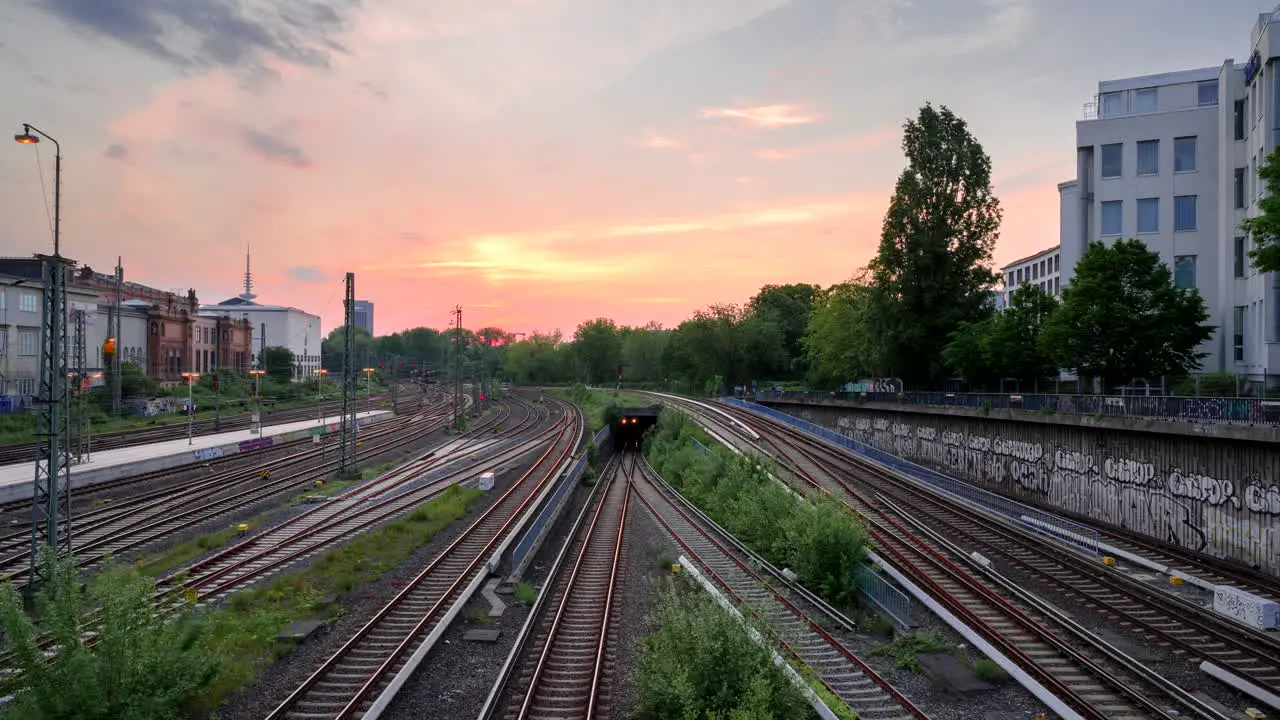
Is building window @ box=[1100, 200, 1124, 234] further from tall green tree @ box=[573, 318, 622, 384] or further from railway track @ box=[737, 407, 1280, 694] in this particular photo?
tall green tree @ box=[573, 318, 622, 384]

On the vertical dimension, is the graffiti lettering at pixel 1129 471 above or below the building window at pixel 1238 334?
below

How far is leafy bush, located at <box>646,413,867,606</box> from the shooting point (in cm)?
2111

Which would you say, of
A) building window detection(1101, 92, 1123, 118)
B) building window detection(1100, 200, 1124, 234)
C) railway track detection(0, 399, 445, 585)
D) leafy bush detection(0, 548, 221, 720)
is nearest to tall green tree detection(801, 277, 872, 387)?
building window detection(1100, 200, 1124, 234)

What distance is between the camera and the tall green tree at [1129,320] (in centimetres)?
3170

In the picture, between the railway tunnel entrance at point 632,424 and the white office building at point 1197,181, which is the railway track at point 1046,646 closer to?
the white office building at point 1197,181

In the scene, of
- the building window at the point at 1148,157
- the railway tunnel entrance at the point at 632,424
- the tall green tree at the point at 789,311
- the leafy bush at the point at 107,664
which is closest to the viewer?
the leafy bush at the point at 107,664

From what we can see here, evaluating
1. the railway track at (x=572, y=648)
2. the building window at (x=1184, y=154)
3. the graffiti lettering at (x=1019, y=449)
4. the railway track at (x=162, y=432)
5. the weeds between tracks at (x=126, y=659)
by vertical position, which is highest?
the building window at (x=1184, y=154)

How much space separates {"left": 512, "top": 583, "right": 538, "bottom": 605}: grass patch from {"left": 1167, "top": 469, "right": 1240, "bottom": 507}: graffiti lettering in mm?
19744

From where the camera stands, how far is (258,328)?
12231 centimetres

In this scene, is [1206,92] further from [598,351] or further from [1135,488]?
[598,351]

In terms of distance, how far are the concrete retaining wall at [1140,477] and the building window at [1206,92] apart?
24736 mm

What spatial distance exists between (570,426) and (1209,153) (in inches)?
2016

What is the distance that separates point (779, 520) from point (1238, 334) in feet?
94.5

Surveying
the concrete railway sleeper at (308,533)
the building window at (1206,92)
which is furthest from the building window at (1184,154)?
the concrete railway sleeper at (308,533)
